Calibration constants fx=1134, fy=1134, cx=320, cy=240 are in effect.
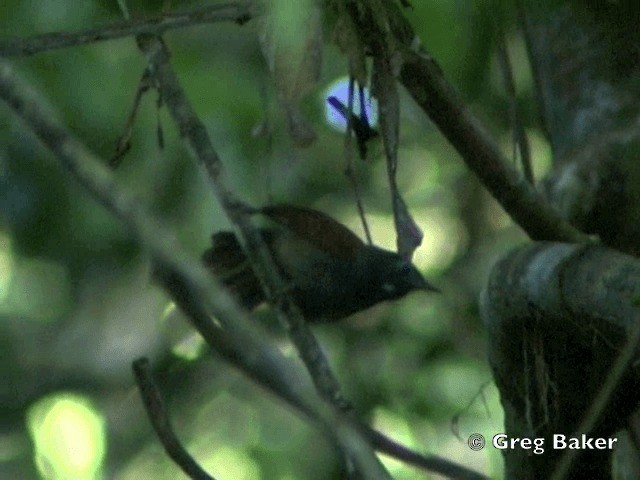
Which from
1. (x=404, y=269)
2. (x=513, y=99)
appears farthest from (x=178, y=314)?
(x=513, y=99)

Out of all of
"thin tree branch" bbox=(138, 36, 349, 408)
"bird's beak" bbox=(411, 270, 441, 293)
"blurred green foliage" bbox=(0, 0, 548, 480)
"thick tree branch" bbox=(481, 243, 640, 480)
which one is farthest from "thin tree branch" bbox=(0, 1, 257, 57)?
"blurred green foliage" bbox=(0, 0, 548, 480)

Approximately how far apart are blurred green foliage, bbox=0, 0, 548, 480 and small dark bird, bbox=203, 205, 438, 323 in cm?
53

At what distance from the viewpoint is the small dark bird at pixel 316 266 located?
6.25ft

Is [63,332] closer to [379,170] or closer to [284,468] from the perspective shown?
[284,468]

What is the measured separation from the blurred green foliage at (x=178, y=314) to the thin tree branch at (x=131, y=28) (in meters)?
1.10

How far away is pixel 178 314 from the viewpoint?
296 cm

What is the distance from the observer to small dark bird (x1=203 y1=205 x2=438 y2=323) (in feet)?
6.25

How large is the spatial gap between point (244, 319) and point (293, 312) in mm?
656

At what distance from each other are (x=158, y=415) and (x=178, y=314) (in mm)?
1581

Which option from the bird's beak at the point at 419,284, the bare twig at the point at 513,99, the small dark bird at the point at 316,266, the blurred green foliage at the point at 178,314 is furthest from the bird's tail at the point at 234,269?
the blurred green foliage at the point at 178,314

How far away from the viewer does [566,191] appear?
1975 millimetres

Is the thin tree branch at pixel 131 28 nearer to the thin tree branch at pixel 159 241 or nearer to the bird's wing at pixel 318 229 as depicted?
the thin tree branch at pixel 159 241

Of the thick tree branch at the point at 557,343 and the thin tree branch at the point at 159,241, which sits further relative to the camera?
the thick tree branch at the point at 557,343

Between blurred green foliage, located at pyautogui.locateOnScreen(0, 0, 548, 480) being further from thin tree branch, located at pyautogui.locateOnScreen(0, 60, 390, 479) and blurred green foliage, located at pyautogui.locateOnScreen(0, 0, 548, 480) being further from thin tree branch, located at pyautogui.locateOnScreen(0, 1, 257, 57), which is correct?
thin tree branch, located at pyautogui.locateOnScreen(0, 60, 390, 479)
